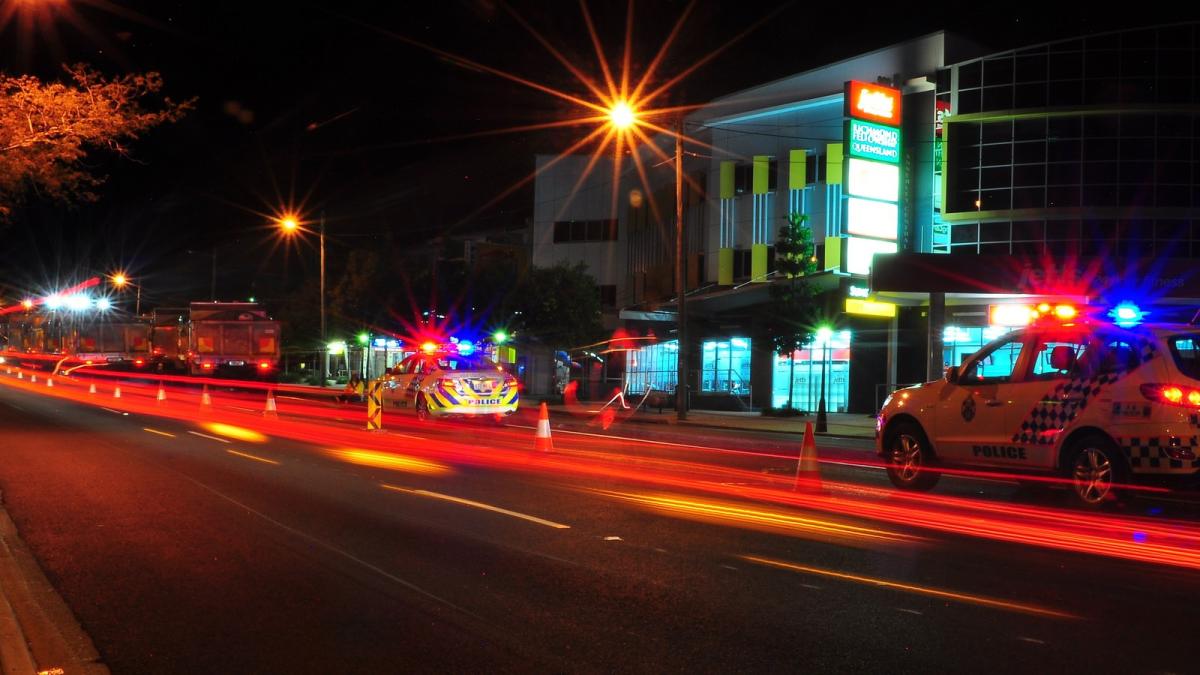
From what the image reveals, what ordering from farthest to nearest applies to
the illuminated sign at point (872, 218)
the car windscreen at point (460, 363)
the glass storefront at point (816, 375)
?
the glass storefront at point (816, 375) → the illuminated sign at point (872, 218) → the car windscreen at point (460, 363)

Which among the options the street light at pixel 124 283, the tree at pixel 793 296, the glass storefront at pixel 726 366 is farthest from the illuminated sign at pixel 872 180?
the street light at pixel 124 283

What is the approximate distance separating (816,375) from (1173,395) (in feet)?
101

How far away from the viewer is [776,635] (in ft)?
21.0

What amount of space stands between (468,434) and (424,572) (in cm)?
1344

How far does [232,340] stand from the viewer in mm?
42688

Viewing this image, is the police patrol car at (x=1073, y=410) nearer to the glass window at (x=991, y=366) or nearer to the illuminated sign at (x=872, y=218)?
the glass window at (x=991, y=366)

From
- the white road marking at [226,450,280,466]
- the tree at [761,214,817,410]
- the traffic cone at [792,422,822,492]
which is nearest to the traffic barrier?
the white road marking at [226,450,280,466]

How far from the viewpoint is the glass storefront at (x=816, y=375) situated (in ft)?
129

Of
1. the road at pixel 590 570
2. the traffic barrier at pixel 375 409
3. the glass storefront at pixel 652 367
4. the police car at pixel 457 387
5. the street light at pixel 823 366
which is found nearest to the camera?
the road at pixel 590 570

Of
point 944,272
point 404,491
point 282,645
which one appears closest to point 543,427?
point 404,491

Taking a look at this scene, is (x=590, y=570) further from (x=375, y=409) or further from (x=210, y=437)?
(x=210, y=437)

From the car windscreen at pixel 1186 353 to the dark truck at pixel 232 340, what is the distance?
123 feet

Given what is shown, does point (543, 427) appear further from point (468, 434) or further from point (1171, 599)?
point (1171, 599)

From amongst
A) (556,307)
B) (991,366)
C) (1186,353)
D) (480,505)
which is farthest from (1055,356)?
(556,307)
